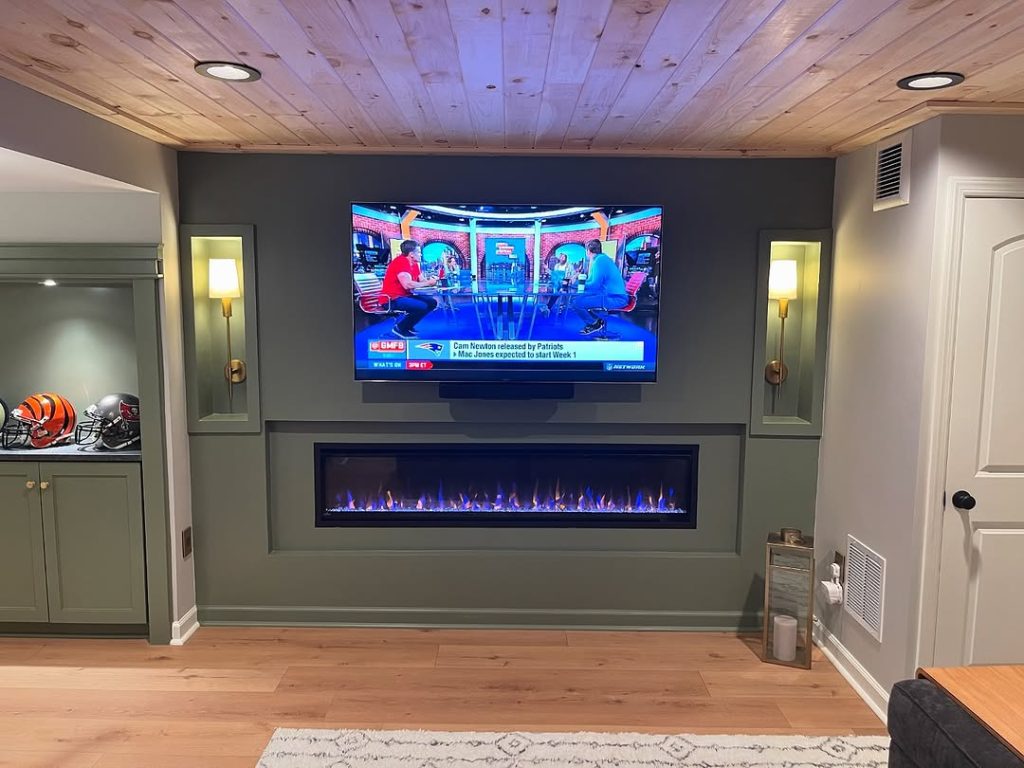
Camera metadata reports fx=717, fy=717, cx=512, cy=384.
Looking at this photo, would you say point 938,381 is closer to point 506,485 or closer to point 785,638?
point 785,638

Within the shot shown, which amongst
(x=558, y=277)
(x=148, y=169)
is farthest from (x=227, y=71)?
(x=558, y=277)

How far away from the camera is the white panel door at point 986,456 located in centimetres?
259

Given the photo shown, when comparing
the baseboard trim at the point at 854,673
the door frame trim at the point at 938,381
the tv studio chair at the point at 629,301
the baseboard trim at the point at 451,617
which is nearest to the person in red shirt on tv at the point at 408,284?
the tv studio chair at the point at 629,301

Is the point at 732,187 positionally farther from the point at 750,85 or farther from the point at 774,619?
the point at 774,619

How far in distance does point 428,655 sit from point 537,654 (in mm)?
513

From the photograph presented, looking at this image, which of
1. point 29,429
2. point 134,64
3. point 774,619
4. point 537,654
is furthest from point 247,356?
point 774,619

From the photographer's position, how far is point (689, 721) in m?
2.85

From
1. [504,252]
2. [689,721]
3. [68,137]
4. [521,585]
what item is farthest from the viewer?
[521,585]

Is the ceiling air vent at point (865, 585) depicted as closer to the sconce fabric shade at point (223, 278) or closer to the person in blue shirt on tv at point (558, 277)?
the person in blue shirt on tv at point (558, 277)

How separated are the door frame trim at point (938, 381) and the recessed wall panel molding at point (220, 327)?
2911 mm

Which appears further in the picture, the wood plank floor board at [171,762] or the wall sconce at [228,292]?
the wall sconce at [228,292]

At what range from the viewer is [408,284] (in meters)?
3.31

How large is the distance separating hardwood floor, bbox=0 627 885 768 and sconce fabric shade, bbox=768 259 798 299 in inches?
67.6

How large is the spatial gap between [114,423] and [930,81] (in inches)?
141
